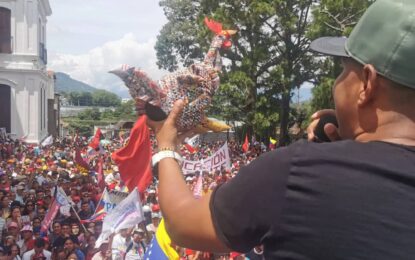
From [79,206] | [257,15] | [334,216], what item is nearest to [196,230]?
[334,216]

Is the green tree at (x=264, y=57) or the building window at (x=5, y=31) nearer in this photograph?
the green tree at (x=264, y=57)

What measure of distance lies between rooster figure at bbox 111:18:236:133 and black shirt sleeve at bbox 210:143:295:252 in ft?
1.92

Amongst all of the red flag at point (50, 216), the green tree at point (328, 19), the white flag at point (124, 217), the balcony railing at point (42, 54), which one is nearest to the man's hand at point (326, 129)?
the white flag at point (124, 217)

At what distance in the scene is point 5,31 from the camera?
2831 cm

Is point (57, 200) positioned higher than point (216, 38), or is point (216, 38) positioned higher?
point (216, 38)

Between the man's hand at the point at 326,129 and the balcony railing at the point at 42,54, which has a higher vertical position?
the balcony railing at the point at 42,54

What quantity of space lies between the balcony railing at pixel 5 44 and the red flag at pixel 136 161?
24480 mm

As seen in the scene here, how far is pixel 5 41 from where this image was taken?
1112 inches

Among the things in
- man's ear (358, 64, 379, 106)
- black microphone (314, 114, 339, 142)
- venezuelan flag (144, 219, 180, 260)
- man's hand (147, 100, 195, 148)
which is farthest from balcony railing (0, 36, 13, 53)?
man's ear (358, 64, 379, 106)

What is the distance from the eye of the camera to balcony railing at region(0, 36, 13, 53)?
92.4ft

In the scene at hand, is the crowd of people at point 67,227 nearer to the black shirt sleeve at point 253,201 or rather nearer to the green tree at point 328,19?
the black shirt sleeve at point 253,201

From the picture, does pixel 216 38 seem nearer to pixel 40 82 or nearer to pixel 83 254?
pixel 83 254

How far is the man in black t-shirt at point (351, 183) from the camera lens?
1.07 meters

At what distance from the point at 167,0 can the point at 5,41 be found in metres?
9.10
